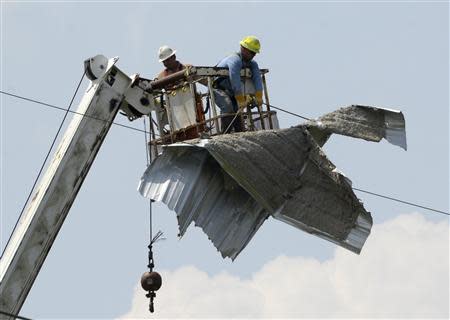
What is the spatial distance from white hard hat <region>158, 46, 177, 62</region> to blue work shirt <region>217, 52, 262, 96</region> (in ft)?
4.21

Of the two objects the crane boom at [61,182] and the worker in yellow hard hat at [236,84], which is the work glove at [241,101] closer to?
the worker in yellow hard hat at [236,84]

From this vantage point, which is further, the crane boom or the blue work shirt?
the blue work shirt

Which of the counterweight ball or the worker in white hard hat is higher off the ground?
the worker in white hard hat

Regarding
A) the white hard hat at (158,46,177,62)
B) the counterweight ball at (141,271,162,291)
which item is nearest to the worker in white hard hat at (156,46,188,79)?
the white hard hat at (158,46,177,62)

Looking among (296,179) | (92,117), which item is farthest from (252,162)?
(92,117)

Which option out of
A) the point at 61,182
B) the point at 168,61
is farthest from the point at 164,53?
the point at 61,182

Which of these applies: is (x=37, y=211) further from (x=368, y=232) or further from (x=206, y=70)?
(x=368, y=232)

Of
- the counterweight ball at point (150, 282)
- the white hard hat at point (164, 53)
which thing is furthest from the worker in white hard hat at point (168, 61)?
the counterweight ball at point (150, 282)

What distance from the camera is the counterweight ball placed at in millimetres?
30828

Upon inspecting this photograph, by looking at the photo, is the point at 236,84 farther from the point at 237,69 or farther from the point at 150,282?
the point at 150,282

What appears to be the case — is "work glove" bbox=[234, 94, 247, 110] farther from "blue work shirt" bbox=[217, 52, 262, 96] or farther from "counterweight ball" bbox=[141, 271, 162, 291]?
"counterweight ball" bbox=[141, 271, 162, 291]

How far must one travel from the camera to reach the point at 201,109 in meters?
32.0

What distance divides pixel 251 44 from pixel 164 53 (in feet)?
6.08

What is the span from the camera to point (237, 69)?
3228 centimetres
